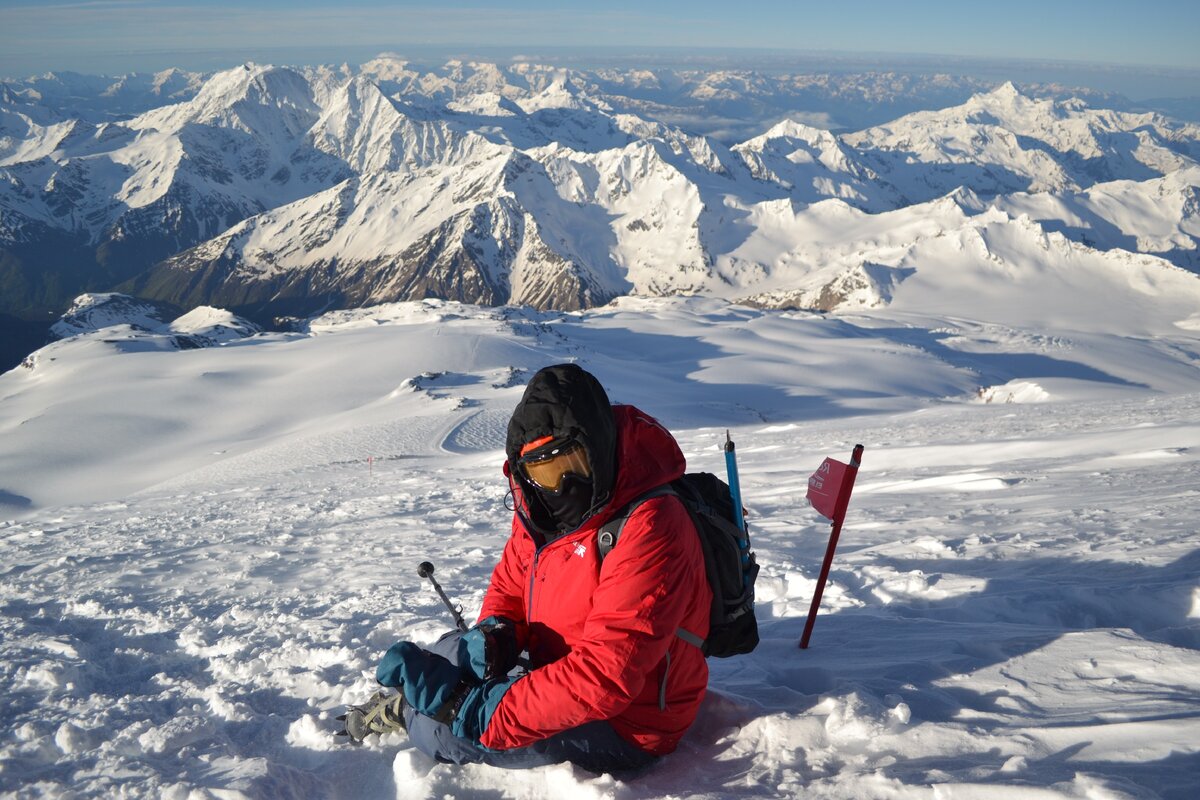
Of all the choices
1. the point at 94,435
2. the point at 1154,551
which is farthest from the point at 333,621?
the point at 94,435

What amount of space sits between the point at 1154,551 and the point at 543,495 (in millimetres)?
5612

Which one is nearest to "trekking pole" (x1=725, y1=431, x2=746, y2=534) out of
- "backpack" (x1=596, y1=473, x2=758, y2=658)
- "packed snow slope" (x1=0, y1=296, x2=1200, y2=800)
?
"backpack" (x1=596, y1=473, x2=758, y2=658)

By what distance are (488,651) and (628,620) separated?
1057 millimetres

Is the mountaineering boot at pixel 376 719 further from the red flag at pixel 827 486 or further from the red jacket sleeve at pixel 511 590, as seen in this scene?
the red flag at pixel 827 486

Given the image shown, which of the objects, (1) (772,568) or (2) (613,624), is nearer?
(2) (613,624)

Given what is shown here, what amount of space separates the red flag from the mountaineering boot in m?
3.17

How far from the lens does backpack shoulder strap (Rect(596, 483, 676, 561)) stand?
3729 millimetres

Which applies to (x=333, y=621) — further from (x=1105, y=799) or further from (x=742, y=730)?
(x=1105, y=799)

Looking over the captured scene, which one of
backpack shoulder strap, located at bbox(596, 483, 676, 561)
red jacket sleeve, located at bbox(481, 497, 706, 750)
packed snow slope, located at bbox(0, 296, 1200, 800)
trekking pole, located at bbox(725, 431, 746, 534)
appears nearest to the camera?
red jacket sleeve, located at bbox(481, 497, 706, 750)

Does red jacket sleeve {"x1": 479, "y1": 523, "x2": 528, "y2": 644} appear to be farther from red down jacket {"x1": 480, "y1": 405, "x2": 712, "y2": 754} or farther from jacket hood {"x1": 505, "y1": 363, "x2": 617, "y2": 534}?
jacket hood {"x1": 505, "y1": 363, "x2": 617, "y2": 534}

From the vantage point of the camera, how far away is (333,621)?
668cm

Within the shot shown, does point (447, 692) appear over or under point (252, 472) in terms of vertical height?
over

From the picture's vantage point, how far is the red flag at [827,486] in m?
5.35

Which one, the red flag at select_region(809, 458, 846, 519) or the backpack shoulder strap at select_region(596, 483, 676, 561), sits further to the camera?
the red flag at select_region(809, 458, 846, 519)
